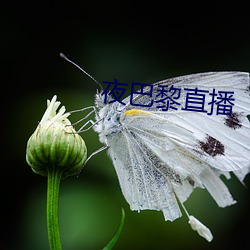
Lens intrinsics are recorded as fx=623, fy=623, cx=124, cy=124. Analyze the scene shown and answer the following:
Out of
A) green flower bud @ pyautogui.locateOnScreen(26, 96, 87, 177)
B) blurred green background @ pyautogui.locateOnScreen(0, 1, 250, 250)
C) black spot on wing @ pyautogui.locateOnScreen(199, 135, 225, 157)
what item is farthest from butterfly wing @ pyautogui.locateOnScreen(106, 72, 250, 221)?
blurred green background @ pyautogui.locateOnScreen(0, 1, 250, 250)

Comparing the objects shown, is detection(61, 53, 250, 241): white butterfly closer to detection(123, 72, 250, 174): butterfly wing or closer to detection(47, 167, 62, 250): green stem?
detection(123, 72, 250, 174): butterfly wing

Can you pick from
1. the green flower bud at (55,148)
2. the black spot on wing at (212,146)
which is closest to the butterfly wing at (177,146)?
the black spot on wing at (212,146)

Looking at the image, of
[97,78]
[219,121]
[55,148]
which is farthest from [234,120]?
[97,78]

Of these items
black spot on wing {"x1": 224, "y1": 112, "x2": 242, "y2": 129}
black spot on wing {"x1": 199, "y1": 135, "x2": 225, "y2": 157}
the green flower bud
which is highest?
the green flower bud

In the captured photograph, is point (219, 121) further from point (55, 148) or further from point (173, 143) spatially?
point (55, 148)

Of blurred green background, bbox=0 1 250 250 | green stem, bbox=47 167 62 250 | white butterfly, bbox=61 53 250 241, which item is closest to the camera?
green stem, bbox=47 167 62 250

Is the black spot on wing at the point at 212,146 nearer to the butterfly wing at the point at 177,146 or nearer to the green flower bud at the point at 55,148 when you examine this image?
the butterfly wing at the point at 177,146

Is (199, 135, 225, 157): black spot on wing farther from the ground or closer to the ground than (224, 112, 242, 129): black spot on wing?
closer to the ground

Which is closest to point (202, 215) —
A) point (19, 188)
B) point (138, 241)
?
point (138, 241)
